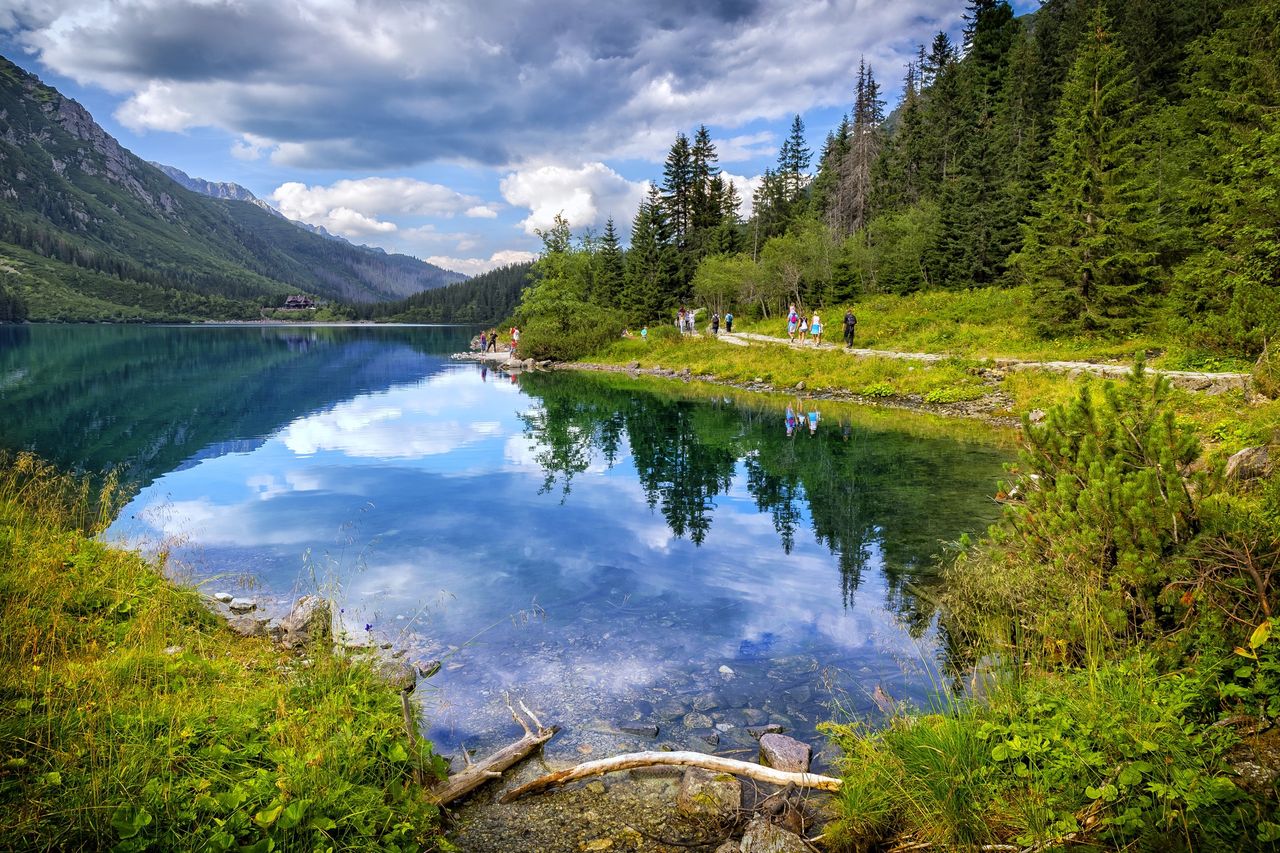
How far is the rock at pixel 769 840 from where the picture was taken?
194 inches

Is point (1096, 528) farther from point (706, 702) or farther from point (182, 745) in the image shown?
point (182, 745)

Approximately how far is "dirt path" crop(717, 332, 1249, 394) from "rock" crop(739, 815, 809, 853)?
22.7ft

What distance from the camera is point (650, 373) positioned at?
5297 centimetres

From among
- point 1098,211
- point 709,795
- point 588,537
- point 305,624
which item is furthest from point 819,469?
point 1098,211

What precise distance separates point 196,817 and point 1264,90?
36.1 metres

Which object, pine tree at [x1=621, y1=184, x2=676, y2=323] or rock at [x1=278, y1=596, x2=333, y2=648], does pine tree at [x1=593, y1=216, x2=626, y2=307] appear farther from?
rock at [x1=278, y1=596, x2=333, y2=648]

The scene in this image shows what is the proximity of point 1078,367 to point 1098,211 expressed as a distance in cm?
894

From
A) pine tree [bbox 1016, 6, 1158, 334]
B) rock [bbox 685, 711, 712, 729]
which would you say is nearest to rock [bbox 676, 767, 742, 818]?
rock [bbox 685, 711, 712, 729]

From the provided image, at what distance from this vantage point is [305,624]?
9203 millimetres

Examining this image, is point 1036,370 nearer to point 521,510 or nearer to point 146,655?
point 521,510

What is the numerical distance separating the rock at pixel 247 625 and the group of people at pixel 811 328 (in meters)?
38.1

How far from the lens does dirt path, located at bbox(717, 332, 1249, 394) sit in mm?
18531

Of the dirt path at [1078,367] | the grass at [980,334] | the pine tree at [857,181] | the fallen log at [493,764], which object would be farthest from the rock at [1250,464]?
the pine tree at [857,181]

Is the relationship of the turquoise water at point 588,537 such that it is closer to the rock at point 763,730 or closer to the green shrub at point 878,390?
the rock at point 763,730
